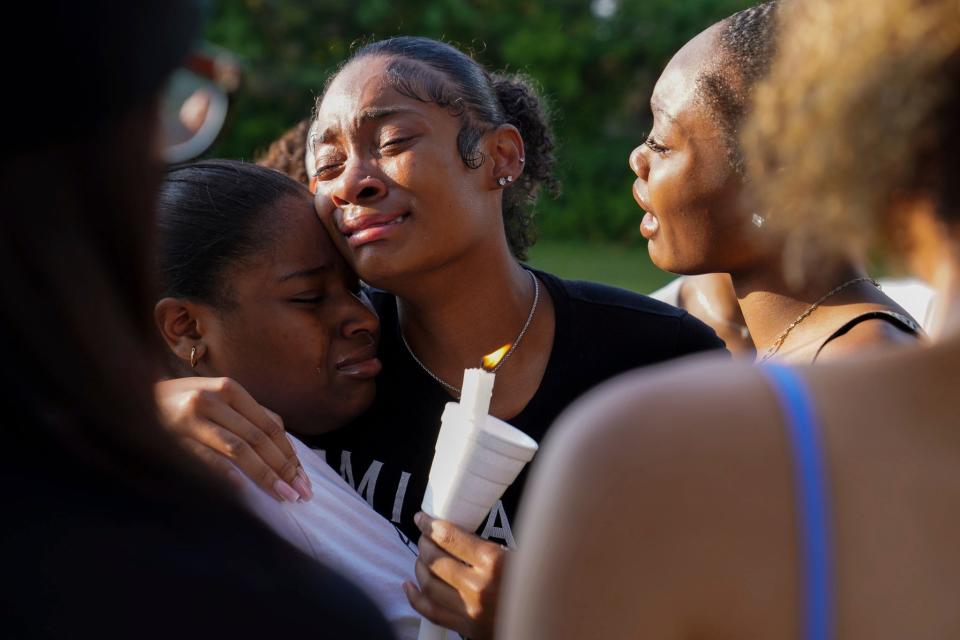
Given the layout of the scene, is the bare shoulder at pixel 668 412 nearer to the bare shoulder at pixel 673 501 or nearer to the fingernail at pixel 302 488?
the bare shoulder at pixel 673 501

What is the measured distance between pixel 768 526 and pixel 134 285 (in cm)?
63

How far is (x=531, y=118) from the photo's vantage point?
3.12 m

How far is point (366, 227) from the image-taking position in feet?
8.41

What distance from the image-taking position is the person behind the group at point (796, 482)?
105cm

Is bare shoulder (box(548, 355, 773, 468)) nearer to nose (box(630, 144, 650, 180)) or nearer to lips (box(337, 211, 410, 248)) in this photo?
lips (box(337, 211, 410, 248))

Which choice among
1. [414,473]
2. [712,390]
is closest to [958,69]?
[712,390]

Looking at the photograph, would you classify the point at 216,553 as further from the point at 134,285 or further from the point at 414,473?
the point at 414,473

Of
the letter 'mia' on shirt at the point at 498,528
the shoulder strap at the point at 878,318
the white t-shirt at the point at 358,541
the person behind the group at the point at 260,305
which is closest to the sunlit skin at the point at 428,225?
the person behind the group at the point at 260,305

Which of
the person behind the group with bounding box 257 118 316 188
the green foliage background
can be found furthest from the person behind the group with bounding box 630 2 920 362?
the green foliage background

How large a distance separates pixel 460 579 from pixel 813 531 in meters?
1.00

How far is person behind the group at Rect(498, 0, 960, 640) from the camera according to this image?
3.44 ft

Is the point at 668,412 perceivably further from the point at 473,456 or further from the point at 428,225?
the point at 428,225

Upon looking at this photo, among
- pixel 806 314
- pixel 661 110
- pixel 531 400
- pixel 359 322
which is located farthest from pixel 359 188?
pixel 806 314

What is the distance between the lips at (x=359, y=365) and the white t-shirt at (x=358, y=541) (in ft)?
1.36
